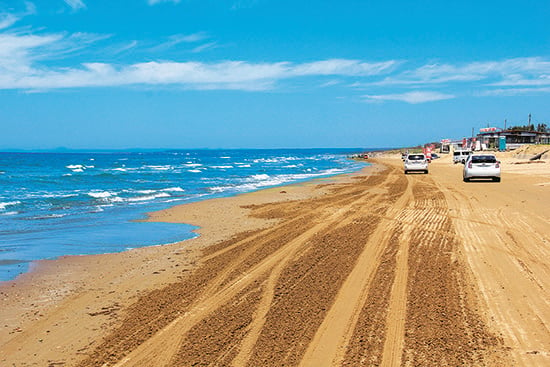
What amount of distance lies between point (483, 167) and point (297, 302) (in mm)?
23403

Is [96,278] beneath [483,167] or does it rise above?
beneath

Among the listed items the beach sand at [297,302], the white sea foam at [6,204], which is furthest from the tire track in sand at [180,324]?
the white sea foam at [6,204]

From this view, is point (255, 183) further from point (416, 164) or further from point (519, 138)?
point (519, 138)

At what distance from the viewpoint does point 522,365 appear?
4125 mm

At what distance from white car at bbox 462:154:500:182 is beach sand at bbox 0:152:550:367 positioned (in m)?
15.9

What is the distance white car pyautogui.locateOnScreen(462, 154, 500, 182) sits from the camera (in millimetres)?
26141

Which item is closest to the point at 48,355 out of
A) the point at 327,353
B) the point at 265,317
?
the point at 265,317

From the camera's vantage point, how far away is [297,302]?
5891 mm

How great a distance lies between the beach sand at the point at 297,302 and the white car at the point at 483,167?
1594cm

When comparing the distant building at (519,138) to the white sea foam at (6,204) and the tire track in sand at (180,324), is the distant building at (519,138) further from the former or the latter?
the tire track in sand at (180,324)

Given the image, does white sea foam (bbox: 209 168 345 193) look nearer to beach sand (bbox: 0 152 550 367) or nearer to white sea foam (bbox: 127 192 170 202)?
white sea foam (bbox: 127 192 170 202)

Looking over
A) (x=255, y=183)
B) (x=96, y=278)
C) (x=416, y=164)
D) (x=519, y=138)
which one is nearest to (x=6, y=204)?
(x=96, y=278)

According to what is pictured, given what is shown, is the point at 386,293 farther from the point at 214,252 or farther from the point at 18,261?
the point at 18,261

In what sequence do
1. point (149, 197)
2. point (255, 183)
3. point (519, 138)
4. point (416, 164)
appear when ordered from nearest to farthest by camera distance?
1. point (149, 197)
2. point (255, 183)
3. point (416, 164)
4. point (519, 138)
